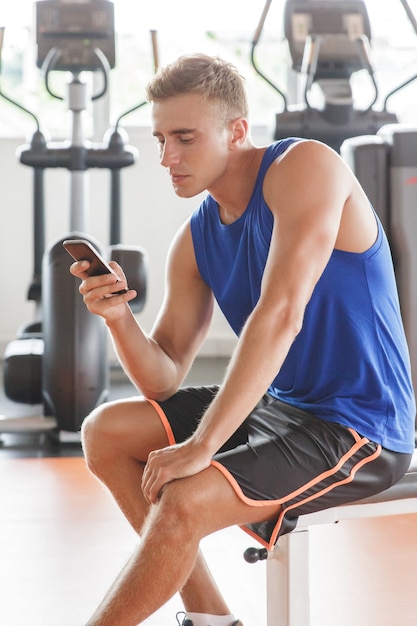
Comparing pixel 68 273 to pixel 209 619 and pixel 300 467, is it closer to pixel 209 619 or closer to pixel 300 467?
pixel 209 619

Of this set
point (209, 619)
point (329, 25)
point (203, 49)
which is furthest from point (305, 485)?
point (203, 49)

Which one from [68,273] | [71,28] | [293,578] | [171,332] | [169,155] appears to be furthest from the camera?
[71,28]

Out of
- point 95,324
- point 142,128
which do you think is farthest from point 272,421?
point 142,128

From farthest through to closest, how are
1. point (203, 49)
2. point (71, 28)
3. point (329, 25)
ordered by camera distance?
point (203, 49) < point (329, 25) < point (71, 28)

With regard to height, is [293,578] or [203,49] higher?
[203,49]

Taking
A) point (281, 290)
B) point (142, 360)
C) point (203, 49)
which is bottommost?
point (142, 360)

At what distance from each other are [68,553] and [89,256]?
1146 mm

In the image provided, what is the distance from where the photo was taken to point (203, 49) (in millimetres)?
5660

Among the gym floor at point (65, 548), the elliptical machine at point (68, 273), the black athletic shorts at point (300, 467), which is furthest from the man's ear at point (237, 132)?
the elliptical machine at point (68, 273)

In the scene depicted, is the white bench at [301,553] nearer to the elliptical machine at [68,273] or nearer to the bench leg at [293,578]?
the bench leg at [293,578]

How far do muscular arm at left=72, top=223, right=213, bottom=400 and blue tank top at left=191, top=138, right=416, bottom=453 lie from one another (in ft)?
0.80

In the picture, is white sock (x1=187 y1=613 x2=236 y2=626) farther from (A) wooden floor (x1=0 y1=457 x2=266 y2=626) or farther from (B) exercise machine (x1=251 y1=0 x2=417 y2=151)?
(B) exercise machine (x1=251 y1=0 x2=417 y2=151)

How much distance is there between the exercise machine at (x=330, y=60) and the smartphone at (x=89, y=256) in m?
2.53

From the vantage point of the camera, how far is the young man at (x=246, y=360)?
165 centimetres
